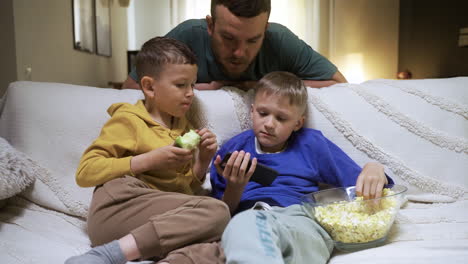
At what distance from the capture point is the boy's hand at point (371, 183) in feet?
3.84

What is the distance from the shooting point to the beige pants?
0.95 meters

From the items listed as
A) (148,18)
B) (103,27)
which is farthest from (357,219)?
(148,18)

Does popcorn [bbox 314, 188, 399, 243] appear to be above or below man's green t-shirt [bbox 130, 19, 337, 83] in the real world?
below

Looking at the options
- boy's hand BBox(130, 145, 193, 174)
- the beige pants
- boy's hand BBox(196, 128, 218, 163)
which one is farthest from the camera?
boy's hand BBox(196, 128, 218, 163)

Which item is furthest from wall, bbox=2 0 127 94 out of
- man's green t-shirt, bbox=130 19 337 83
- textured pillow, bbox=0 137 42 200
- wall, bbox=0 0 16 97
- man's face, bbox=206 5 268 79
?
man's face, bbox=206 5 268 79

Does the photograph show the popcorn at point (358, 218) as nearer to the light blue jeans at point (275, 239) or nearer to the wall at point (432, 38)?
the light blue jeans at point (275, 239)

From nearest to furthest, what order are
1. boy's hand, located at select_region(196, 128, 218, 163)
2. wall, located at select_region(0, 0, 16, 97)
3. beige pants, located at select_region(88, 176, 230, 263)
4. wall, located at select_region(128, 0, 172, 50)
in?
beige pants, located at select_region(88, 176, 230, 263) < boy's hand, located at select_region(196, 128, 218, 163) < wall, located at select_region(0, 0, 16, 97) < wall, located at select_region(128, 0, 172, 50)

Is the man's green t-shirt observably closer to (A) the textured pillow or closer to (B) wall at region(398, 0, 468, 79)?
(A) the textured pillow

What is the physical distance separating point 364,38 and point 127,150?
3.98m

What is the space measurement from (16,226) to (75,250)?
243mm

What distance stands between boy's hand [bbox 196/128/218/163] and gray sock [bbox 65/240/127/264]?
0.41 metres

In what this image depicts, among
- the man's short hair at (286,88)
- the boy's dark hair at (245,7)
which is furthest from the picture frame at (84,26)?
the man's short hair at (286,88)

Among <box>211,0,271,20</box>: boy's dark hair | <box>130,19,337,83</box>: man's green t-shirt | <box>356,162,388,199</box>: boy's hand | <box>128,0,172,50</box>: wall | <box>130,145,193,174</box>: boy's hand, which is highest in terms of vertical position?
<box>128,0,172,50</box>: wall

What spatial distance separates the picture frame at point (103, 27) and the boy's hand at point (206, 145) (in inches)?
127
